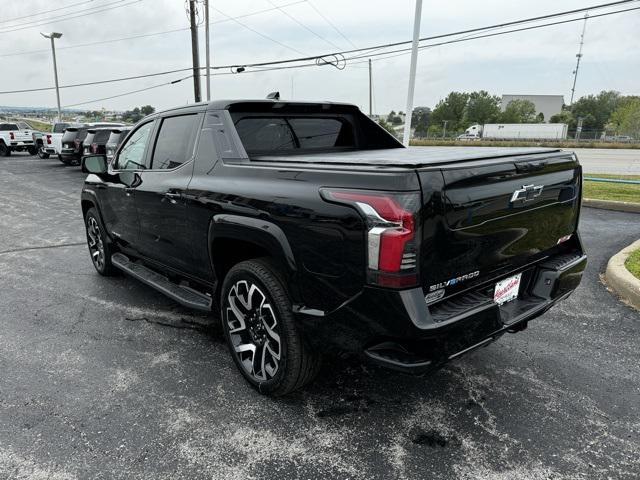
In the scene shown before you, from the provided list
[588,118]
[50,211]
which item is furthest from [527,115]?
[50,211]

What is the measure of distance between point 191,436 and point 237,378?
645 millimetres

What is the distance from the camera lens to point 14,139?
25984 mm

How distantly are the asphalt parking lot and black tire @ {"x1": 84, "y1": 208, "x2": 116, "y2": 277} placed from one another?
86 cm

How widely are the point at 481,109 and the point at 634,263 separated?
107953 millimetres

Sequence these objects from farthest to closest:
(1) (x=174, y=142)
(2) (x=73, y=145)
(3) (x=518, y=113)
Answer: (3) (x=518, y=113) < (2) (x=73, y=145) < (1) (x=174, y=142)

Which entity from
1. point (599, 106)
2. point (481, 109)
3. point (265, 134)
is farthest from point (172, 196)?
point (599, 106)

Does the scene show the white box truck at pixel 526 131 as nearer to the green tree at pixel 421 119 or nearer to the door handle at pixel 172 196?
the green tree at pixel 421 119

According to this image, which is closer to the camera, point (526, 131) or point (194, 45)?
point (194, 45)

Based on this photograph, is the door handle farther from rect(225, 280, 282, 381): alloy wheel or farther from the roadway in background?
the roadway in background

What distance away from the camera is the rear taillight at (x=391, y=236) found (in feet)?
6.85

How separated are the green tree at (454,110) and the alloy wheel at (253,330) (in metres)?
109

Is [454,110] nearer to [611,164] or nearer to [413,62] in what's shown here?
[611,164]

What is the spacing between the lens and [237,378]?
126 inches

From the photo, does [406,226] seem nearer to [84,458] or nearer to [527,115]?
[84,458]
